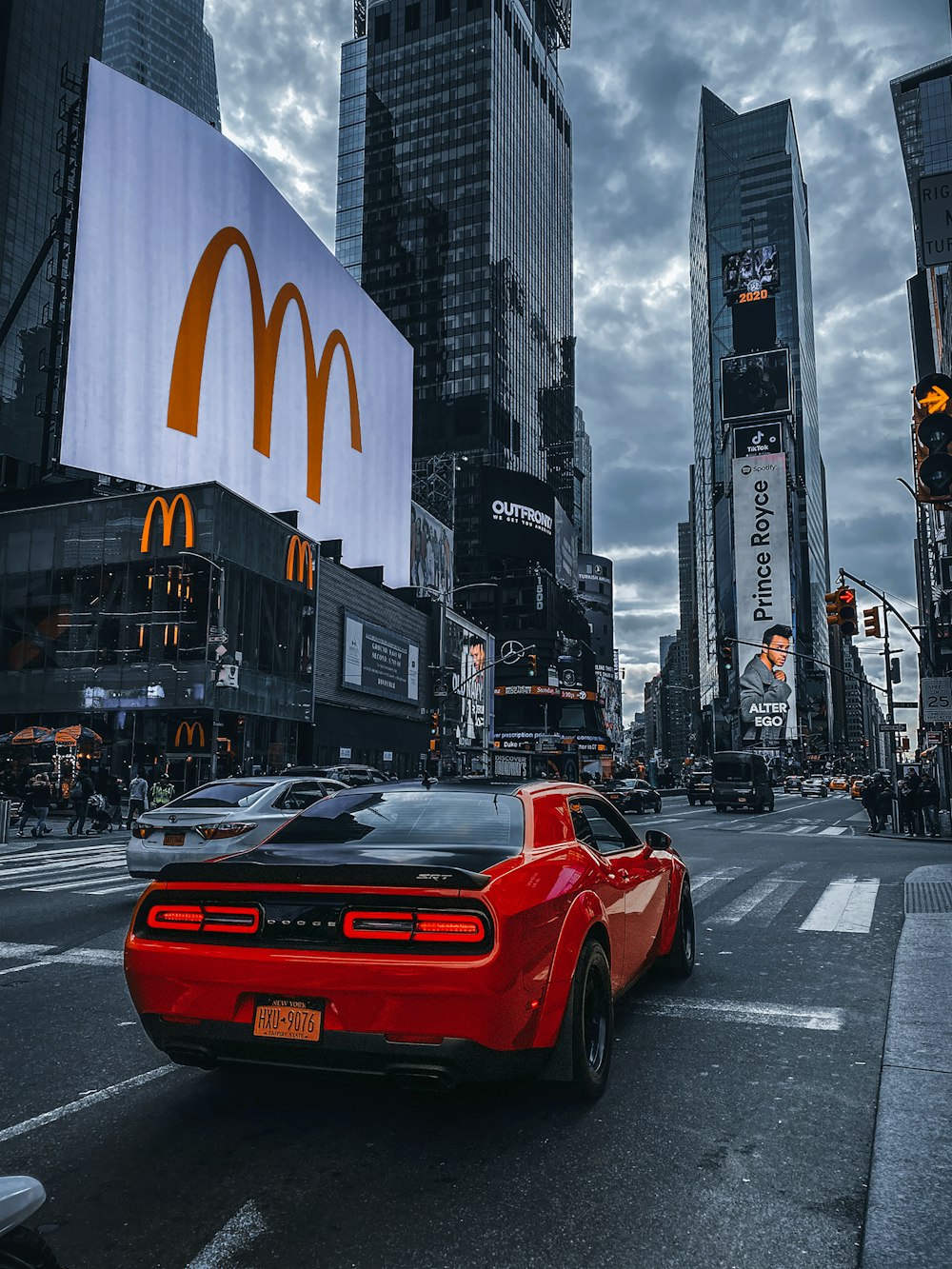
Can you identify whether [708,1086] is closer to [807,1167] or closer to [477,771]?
[807,1167]

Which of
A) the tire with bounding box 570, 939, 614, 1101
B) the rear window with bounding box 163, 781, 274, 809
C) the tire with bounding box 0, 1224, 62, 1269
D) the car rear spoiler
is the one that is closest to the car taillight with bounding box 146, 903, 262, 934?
the car rear spoiler

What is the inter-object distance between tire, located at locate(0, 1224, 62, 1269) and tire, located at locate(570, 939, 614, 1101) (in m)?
2.64

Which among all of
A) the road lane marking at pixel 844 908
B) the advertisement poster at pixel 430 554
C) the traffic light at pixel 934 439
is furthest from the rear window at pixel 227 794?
the advertisement poster at pixel 430 554

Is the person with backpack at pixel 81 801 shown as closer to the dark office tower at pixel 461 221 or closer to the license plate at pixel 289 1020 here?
the license plate at pixel 289 1020

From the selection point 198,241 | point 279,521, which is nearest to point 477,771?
point 279,521

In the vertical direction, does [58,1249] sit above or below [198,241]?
below

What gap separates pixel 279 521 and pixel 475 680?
39.6 m

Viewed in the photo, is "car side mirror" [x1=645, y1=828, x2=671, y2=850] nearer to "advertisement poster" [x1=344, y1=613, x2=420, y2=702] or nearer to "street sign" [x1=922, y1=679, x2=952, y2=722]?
"street sign" [x1=922, y1=679, x2=952, y2=722]

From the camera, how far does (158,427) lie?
44.7 metres

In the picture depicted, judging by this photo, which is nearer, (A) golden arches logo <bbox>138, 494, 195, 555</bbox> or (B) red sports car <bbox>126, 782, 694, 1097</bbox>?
(B) red sports car <bbox>126, 782, 694, 1097</bbox>

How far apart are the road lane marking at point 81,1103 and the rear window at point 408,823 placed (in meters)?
1.35

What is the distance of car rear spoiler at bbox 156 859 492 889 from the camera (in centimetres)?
393

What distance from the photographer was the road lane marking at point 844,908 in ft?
Answer: 32.3

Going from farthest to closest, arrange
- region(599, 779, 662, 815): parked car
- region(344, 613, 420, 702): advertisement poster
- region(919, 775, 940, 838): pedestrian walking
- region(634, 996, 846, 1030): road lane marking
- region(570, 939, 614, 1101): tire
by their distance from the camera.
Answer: region(344, 613, 420, 702): advertisement poster < region(599, 779, 662, 815): parked car < region(919, 775, 940, 838): pedestrian walking < region(634, 996, 846, 1030): road lane marking < region(570, 939, 614, 1101): tire
